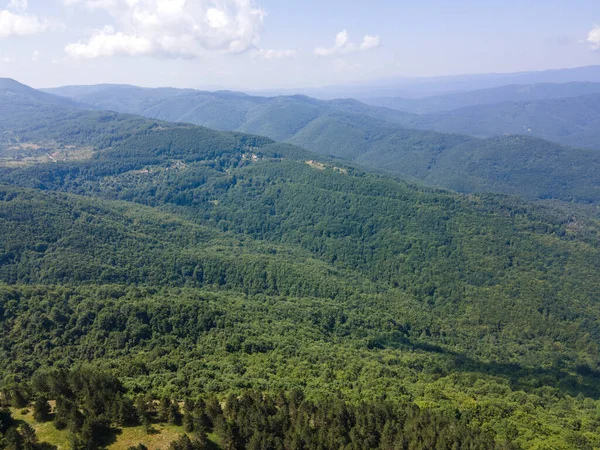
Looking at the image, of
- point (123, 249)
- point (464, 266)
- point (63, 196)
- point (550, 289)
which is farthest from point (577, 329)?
point (63, 196)

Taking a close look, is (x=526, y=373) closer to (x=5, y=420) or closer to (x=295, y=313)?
(x=295, y=313)

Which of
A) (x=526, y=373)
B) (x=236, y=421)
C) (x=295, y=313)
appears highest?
(x=236, y=421)

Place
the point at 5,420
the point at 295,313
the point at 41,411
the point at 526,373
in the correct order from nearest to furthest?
1. the point at 5,420
2. the point at 41,411
3. the point at 526,373
4. the point at 295,313

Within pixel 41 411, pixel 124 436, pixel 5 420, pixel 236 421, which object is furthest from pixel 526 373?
pixel 5 420

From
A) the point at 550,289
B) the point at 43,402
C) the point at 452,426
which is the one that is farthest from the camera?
Result: the point at 550,289

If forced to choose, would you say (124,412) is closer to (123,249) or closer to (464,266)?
Result: (123,249)

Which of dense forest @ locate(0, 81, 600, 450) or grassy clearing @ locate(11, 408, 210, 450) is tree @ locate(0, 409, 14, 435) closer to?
dense forest @ locate(0, 81, 600, 450)

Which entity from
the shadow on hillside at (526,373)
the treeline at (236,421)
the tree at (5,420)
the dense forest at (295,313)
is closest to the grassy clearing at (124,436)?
the treeline at (236,421)
